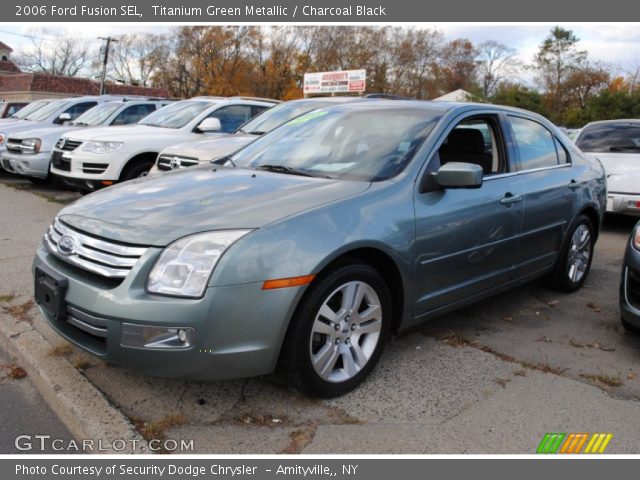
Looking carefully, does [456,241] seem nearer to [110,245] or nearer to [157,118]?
[110,245]

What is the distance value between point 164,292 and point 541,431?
1.92 m

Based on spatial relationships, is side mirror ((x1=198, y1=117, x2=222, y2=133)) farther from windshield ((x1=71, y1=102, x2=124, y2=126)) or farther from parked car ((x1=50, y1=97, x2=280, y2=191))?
windshield ((x1=71, y1=102, x2=124, y2=126))

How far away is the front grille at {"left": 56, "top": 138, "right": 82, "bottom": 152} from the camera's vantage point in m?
8.35

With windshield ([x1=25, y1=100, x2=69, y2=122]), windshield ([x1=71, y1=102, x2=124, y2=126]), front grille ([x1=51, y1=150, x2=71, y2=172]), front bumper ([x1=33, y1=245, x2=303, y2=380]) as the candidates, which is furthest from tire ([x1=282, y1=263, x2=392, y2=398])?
windshield ([x1=25, y1=100, x2=69, y2=122])

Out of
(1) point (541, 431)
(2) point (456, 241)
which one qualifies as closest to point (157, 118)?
(2) point (456, 241)

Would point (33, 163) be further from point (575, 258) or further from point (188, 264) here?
point (575, 258)

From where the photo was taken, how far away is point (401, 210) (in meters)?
3.22

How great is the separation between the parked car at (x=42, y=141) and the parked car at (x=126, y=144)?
1.43 m

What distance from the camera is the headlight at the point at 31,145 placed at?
9906 mm

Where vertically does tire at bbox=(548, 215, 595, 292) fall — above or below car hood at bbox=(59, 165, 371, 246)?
below

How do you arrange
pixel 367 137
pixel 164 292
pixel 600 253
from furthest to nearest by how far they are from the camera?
pixel 600 253, pixel 367 137, pixel 164 292

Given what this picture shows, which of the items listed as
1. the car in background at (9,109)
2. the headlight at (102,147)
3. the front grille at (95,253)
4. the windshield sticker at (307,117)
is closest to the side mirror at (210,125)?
the headlight at (102,147)

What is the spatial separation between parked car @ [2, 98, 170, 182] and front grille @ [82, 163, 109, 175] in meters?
2.08

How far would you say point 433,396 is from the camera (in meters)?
3.11
